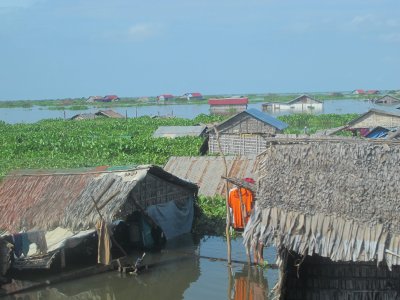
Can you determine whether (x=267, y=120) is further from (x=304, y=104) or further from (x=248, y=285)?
(x=304, y=104)

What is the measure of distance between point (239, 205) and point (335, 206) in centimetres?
521

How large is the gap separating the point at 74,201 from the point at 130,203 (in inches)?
49.9

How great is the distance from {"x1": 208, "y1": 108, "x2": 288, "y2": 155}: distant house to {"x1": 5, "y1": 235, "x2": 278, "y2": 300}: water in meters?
10.6

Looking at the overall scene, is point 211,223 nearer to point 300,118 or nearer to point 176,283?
point 176,283

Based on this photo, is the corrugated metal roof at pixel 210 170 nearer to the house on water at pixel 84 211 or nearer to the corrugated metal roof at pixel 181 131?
the house on water at pixel 84 211

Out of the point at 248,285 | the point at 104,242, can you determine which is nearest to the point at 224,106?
the point at 104,242

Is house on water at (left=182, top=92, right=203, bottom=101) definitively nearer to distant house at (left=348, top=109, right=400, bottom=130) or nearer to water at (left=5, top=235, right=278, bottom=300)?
distant house at (left=348, top=109, right=400, bottom=130)

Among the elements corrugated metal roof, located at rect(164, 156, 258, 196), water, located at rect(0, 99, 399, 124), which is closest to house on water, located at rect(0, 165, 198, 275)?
corrugated metal roof, located at rect(164, 156, 258, 196)

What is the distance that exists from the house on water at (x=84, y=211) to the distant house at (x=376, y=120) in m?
18.0

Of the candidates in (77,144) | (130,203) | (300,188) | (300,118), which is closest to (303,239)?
(300,188)

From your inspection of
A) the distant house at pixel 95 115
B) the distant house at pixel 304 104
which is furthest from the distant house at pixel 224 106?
the distant house at pixel 95 115

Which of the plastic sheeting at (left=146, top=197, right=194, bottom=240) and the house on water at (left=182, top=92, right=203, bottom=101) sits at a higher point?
the house on water at (left=182, top=92, right=203, bottom=101)

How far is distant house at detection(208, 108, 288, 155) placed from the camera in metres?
23.4

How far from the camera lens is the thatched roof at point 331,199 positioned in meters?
7.62
